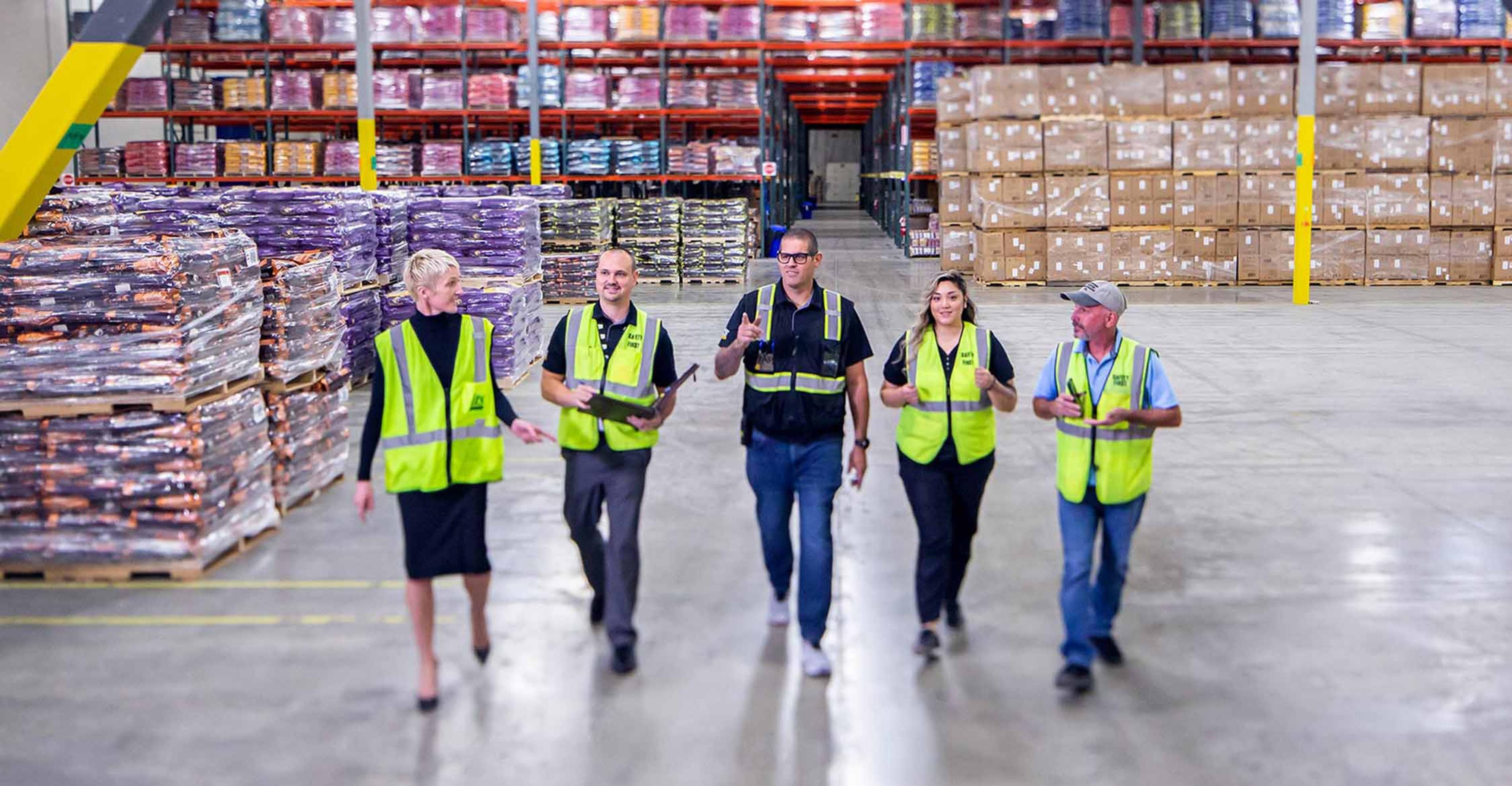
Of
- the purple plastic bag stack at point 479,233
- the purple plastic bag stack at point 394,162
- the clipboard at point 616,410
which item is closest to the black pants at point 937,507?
the clipboard at point 616,410

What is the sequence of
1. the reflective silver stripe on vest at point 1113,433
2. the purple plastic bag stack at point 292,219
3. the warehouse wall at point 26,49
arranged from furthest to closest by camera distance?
the warehouse wall at point 26,49 < the purple plastic bag stack at point 292,219 < the reflective silver stripe on vest at point 1113,433

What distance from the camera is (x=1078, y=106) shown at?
19672 millimetres

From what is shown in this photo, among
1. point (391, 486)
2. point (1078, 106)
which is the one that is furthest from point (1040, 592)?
point (1078, 106)

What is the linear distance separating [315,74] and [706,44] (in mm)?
6691

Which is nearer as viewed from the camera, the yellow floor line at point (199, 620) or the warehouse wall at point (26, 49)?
the yellow floor line at point (199, 620)

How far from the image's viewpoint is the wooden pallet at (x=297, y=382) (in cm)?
738

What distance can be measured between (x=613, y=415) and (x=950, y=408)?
118cm

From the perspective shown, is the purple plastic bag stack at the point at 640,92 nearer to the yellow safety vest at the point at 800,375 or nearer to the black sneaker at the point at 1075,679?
the yellow safety vest at the point at 800,375

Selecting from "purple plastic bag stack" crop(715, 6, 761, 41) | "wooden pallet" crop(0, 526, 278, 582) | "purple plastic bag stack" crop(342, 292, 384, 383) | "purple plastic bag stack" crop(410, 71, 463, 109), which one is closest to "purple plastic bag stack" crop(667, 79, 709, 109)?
"purple plastic bag stack" crop(715, 6, 761, 41)

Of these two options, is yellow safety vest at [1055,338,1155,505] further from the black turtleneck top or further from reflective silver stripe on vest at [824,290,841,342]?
the black turtleneck top

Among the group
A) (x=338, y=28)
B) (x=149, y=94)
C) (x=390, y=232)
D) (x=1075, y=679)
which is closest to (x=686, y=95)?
(x=338, y=28)

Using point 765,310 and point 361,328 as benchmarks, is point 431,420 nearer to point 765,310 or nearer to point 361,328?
point 765,310

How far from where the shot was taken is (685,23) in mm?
23672

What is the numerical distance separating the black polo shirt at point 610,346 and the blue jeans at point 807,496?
0.41 metres
